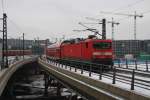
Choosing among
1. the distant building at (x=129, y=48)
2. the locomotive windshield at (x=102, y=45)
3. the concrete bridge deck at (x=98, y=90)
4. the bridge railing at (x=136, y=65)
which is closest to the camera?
the concrete bridge deck at (x=98, y=90)

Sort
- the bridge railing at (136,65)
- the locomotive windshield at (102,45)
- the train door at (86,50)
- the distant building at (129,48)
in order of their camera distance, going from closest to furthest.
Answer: the bridge railing at (136,65) → the locomotive windshield at (102,45) → the train door at (86,50) → the distant building at (129,48)

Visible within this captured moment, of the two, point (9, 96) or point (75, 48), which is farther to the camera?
point (9, 96)

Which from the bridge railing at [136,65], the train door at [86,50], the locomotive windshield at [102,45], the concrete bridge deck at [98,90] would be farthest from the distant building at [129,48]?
the concrete bridge deck at [98,90]

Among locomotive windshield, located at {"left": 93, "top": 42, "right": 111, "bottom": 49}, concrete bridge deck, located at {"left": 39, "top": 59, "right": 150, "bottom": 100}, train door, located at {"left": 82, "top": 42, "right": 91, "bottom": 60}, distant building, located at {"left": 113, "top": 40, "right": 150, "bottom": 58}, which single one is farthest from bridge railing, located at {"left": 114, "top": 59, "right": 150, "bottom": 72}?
distant building, located at {"left": 113, "top": 40, "right": 150, "bottom": 58}

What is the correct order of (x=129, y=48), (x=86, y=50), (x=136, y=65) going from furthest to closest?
(x=129, y=48)
(x=86, y=50)
(x=136, y=65)

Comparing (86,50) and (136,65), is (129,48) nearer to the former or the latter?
(86,50)

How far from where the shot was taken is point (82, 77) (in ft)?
80.8

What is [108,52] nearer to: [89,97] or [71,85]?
[71,85]

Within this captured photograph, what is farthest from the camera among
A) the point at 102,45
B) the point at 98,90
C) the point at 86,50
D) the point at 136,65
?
the point at 86,50

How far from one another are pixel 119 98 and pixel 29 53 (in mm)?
149544

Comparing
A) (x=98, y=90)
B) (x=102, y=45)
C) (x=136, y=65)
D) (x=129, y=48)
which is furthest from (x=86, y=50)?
(x=129, y=48)

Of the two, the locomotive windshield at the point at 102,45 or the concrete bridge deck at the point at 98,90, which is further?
the locomotive windshield at the point at 102,45

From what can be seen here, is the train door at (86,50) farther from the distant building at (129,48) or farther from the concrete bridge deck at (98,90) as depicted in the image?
the distant building at (129,48)

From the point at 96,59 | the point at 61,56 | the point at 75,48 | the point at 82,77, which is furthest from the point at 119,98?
the point at 61,56
